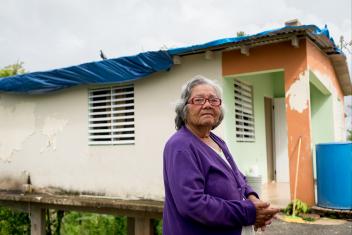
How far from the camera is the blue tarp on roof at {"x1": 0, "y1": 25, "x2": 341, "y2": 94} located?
20.5 feet

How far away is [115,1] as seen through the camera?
37.0 ft

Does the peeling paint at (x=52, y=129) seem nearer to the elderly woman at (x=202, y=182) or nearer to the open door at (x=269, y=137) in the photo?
the open door at (x=269, y=137)

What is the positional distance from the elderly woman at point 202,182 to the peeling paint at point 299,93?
4.11 m

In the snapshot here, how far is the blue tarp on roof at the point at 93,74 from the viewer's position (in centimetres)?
675

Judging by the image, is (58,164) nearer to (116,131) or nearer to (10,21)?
(116,131)

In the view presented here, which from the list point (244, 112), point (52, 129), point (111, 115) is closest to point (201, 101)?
point (244, 112)

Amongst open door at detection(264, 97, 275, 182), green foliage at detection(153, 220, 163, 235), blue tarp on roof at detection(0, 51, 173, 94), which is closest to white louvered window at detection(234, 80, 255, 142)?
open door at detection(264, 97, 275, 182)

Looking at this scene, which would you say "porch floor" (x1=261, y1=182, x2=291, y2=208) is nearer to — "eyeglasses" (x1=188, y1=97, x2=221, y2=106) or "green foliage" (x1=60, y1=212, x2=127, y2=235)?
"green foliage" (x1=60, y1=212, x2=127, y2=235)

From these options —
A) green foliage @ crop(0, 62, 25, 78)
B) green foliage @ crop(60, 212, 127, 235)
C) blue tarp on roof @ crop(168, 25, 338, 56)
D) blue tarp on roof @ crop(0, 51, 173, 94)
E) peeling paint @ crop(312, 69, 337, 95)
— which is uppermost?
green foliage @ crop(0, 62, 25, 78)

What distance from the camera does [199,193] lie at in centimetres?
170

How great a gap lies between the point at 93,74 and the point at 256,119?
3.72 metres

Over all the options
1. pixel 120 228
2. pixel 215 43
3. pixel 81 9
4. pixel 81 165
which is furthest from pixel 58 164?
pixel 81 9

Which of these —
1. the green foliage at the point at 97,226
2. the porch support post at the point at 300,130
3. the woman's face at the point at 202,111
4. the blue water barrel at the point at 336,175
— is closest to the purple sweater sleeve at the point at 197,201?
the woman's face at the point at 202,111

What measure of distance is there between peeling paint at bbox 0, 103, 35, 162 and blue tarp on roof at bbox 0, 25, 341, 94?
578 mm
